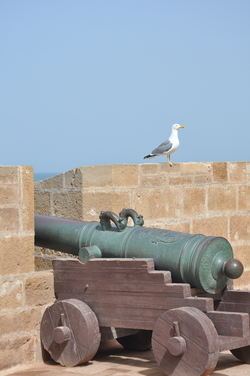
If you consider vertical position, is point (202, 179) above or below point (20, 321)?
above

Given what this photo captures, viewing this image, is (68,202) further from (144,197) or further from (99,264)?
(99,264)

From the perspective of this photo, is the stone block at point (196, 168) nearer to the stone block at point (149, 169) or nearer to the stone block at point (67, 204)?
the stone block at point (149, 169)

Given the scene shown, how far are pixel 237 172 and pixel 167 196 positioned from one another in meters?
1.04

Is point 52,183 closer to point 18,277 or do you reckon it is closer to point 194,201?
point 194,201

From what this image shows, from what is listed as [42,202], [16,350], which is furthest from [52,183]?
[16,350]

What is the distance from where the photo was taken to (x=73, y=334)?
5.22 meters

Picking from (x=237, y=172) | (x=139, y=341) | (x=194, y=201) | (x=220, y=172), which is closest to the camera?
(x=139, y=341)

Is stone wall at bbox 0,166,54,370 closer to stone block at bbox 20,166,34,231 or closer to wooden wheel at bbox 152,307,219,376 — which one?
stone block at bbox 20,166,34,231

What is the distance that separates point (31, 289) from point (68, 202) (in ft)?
4.14

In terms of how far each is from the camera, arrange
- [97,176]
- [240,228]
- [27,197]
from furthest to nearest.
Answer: [240,228], [97,176], [27,197]

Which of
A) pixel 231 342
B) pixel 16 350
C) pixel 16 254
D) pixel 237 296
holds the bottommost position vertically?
pixel 16 350

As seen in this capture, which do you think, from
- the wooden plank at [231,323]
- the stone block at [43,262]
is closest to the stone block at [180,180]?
the stone block at [43,262]

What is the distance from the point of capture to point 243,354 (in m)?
5.25

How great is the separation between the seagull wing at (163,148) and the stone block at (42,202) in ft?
4.41
